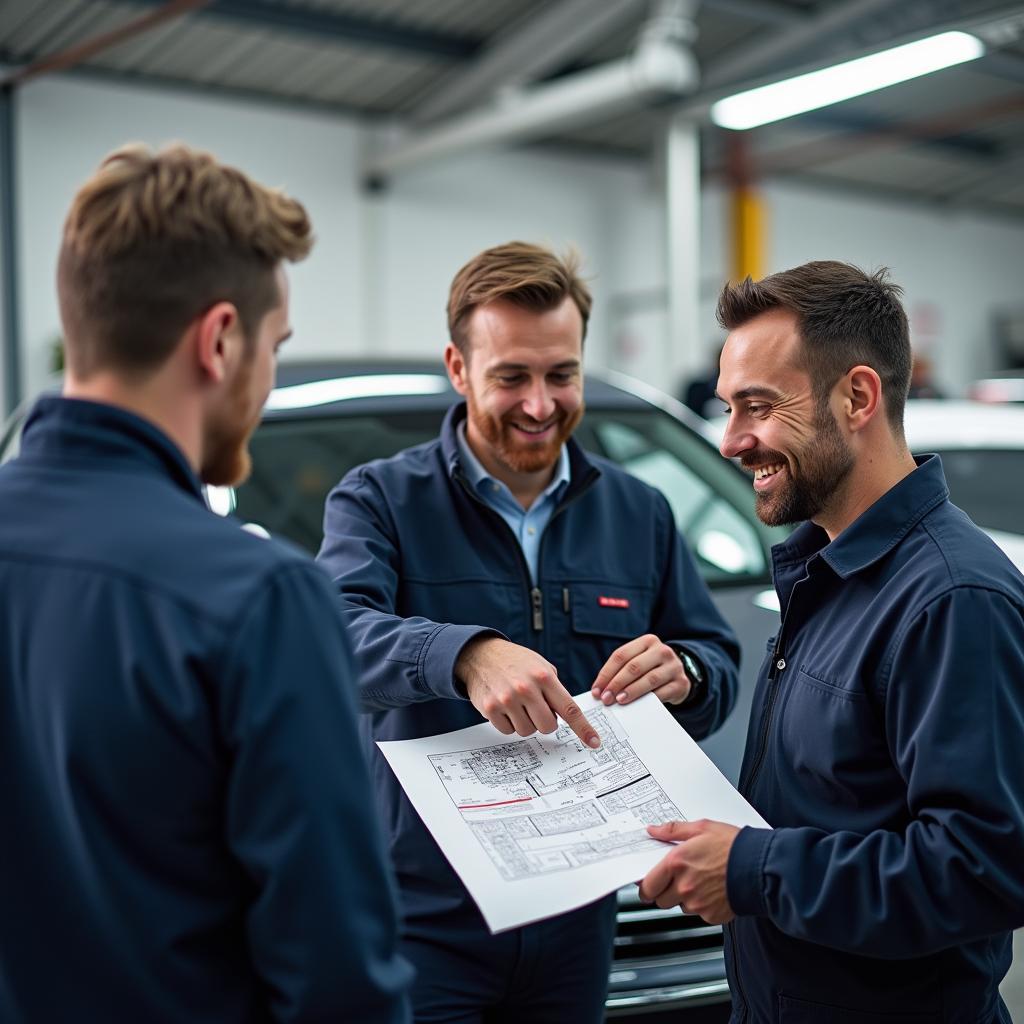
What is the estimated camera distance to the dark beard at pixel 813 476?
1.48m

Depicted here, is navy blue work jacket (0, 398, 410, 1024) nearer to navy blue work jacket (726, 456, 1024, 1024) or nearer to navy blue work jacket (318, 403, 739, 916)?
navy blue work jacket (726, 456, 1024, 1024)

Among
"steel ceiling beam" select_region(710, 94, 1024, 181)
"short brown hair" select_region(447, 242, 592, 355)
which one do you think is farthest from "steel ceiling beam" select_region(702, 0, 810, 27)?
"short brown hair" select_region(447, 242, 592, 355)

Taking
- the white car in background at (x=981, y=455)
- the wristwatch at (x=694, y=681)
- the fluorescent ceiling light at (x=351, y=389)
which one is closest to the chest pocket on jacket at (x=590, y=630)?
the wristwatch at (x=694, y=681)

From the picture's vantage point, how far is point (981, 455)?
425 cm

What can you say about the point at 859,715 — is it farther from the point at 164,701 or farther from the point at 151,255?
the point at 151,255

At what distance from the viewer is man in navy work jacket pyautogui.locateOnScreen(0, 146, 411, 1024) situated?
95cm

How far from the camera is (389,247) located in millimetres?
11969

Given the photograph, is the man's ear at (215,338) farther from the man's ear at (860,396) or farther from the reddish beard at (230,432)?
the man's ear at (860,396)

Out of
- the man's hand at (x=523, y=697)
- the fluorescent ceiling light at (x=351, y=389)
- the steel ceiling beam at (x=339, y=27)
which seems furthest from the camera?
the steel ceiling beam at (x=339, y=27)

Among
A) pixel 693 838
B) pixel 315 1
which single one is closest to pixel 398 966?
pixel 693 838

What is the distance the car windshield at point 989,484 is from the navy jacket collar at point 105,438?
3.41 m

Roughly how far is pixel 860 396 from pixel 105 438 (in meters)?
0.90

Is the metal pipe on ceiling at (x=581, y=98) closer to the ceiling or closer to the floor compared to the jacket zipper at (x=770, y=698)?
closer to the ceiling

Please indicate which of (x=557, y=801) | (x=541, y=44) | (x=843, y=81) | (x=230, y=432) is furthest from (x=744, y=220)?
(x=230, y=432)
